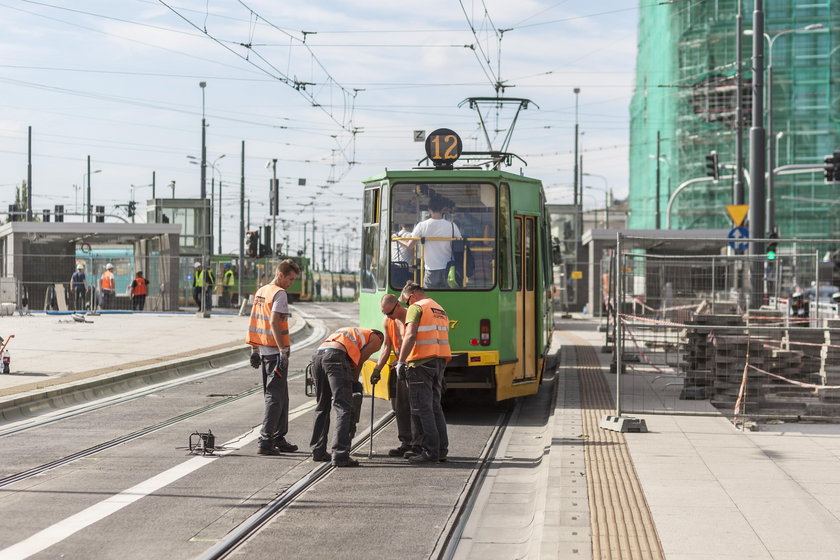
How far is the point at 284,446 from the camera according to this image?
10570 millimetres

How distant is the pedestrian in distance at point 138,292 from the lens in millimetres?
38750

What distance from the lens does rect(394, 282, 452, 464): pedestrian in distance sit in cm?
1019

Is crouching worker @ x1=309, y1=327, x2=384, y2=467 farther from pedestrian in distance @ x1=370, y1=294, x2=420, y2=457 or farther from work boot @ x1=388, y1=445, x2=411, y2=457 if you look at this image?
work boot @ x1=388, y1=445, x2=411, y2=457

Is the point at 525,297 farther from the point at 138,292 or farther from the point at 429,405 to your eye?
the point at 138,292

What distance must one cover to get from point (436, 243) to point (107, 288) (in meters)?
27.2

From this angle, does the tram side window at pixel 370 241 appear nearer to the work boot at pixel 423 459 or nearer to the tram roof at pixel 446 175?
the tram roof at pixel 446 175

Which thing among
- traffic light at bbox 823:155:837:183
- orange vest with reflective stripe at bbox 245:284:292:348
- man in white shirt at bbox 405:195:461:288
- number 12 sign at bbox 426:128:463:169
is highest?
traffic light at bbox 823:155:837:183

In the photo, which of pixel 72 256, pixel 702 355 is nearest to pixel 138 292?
pixel 72 256

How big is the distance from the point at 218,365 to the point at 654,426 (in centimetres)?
1091

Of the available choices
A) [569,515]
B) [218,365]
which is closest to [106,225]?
[218,365]

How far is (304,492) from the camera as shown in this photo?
8.62 m

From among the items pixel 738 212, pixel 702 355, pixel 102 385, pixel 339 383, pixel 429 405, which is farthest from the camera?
pixel 738 212

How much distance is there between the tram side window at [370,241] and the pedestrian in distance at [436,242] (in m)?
0.62

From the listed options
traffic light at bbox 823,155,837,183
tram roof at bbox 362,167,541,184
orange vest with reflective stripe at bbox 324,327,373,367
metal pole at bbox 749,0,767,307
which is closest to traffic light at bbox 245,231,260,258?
traffic light at bbox 823,155,837,183
